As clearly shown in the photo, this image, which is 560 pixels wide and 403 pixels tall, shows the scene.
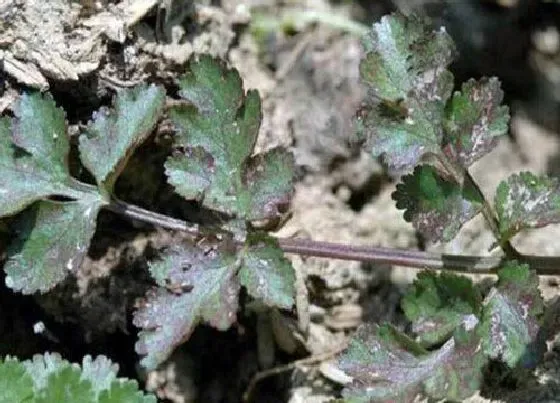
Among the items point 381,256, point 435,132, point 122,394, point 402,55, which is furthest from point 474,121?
point 122,394

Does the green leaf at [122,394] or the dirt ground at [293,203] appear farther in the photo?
the dirt ground at [293,203]

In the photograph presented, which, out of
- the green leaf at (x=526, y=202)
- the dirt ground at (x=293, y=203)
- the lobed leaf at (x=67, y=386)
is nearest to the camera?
the lobed leaf at (x=67, y=386)

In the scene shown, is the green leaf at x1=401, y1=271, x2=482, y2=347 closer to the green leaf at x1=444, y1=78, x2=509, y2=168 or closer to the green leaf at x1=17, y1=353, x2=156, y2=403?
the green leaf at x1=444, y1=78, x2=509, y2=168

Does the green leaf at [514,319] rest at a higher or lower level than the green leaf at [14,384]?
higher

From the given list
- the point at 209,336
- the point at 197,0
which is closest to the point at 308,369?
the point at 209,336

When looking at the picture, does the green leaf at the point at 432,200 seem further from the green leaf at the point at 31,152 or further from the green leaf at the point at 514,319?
the green leaf at the point at 31,152

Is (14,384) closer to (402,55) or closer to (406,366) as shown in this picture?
(406,366)

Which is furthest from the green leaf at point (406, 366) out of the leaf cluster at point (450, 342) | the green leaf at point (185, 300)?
the green leaf at point (185, 300)
